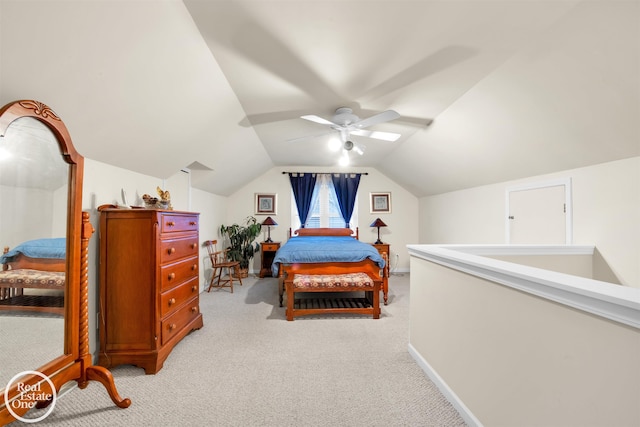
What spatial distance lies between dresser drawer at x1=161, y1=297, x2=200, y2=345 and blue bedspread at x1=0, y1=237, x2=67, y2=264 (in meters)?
0.92

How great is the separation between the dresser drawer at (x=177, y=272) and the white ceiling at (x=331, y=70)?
3.69 feet

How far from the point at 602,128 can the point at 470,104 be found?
3.25 ft

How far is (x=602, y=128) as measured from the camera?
187 cm

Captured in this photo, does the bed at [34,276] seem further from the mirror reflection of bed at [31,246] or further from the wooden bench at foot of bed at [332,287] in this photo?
the wooden bench at foot of bed at [332,287]

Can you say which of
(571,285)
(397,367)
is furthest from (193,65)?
(397,367)

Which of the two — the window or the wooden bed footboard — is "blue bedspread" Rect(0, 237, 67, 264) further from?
the window

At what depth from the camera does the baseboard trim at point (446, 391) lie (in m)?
1.40

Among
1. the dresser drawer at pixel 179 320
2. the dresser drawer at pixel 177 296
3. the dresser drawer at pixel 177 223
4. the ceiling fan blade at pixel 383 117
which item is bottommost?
the dresser drawer at pixel 179 320

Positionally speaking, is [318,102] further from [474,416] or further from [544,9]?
[474,416]

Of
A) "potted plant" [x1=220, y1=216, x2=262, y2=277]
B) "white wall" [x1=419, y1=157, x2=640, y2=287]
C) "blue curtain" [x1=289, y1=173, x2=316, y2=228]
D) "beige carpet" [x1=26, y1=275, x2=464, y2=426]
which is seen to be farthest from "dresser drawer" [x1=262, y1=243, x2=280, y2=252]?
"white wall" [x1=419, y1=157, x2=640, y2=287]

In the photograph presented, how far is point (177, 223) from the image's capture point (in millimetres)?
2279

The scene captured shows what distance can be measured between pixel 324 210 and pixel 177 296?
375 centimetres

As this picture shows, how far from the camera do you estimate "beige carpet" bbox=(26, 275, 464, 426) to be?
4.90 feet

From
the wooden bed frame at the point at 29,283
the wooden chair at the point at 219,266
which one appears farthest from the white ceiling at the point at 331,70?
the wooden chair at the point at 219,266
